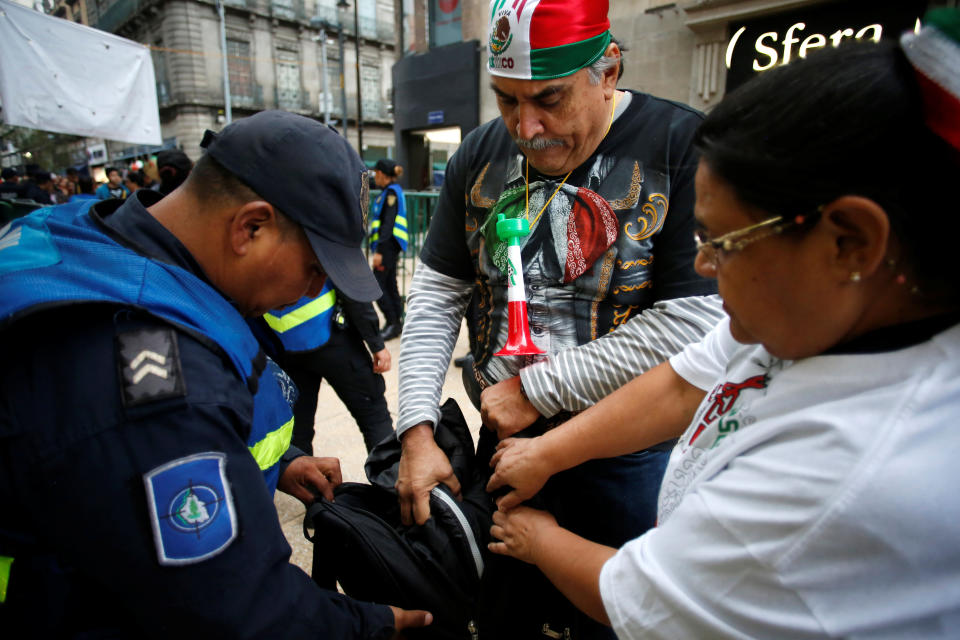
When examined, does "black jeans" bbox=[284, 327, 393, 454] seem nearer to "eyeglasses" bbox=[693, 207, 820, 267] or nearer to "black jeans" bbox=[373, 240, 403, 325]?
"eyeglasses" bbox=[693, 207, 820, 267]

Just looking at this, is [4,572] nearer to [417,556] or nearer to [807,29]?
[417,556]

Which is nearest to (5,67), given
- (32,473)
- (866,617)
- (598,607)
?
(32,473)

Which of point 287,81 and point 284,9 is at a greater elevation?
point 284,9

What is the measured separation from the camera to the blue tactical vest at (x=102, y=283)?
79 cm

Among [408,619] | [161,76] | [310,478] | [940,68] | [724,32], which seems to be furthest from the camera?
[161,76]

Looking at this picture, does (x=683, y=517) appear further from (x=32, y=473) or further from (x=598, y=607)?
(x=32, y=473)

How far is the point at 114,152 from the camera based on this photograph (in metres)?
31.1

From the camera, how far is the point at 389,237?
220 inches

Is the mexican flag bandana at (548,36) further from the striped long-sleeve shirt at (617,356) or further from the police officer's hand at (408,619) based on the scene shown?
the police officer's hand at (408,619)

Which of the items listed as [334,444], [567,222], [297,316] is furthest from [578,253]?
[334,444]

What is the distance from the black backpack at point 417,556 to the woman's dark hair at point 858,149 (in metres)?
0.96

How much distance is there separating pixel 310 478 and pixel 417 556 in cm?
50

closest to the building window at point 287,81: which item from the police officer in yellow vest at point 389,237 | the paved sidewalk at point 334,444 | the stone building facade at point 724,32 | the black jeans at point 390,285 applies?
the stone building facade at point 724,32

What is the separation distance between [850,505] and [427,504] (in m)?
0.92
